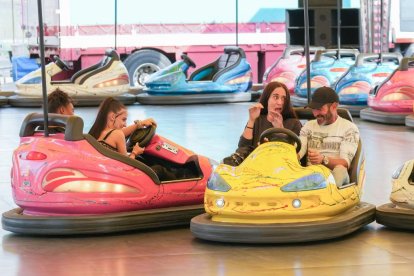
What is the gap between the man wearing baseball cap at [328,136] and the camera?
14.5 ft

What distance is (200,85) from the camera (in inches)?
494

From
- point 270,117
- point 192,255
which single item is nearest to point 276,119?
point 270,117

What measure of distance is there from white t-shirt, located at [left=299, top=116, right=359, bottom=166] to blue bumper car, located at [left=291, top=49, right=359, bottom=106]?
6699 millimetres

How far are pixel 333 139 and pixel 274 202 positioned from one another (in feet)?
1.77

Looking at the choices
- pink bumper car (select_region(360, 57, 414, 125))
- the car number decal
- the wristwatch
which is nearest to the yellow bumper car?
the wristwatch

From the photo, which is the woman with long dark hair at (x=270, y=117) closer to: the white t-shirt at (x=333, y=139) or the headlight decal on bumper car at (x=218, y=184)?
the white t-shirt at (x=333, y=139)

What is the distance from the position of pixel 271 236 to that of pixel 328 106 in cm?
70

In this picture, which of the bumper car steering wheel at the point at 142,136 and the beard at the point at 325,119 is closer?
the beard at the point at 325,119

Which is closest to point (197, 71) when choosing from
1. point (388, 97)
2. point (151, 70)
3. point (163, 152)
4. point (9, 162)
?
point (151, 70)

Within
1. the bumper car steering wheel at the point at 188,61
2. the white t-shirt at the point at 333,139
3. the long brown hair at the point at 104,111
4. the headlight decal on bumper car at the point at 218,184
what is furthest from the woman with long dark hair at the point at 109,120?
the bumper car steering wheel at the point at 188,61

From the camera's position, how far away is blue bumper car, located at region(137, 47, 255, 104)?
1248 centimetres

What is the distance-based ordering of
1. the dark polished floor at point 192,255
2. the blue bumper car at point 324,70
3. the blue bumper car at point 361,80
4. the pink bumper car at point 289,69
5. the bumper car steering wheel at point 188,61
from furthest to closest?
the pink bumper car at point 289,69
the bumper car steering wheel at point 188,61
the blue bumper car at point 324,70
the blue bumper car at point 361,80
the dark polished floor at point 192,255

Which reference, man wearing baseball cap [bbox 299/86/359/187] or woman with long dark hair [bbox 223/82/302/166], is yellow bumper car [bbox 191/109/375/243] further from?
woman with long dark hair [bbox 223/82/302/166]

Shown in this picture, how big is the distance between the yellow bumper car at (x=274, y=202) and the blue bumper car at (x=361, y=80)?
6.40 m
